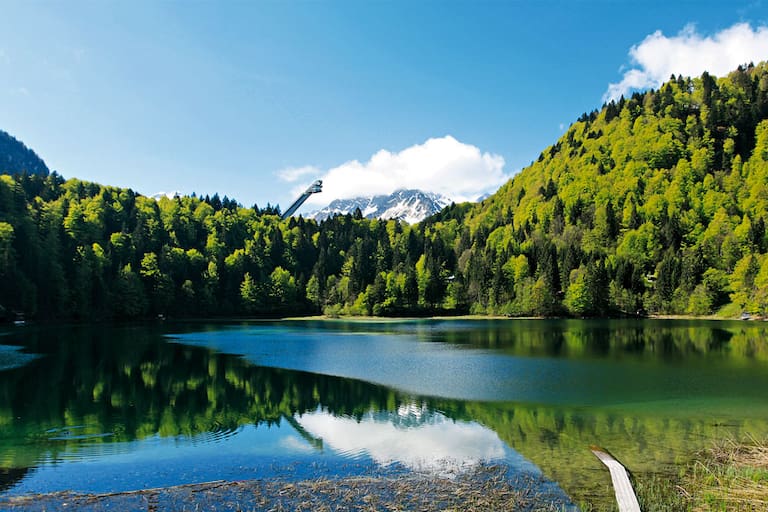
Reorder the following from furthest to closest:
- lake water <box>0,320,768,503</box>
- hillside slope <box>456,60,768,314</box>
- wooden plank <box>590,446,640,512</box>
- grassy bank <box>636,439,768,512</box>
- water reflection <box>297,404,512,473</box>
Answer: hillside slope <box>456,60,768,314</box>
water reflection <box>297,404,512,473</box>
lake water <box>0,320,768,503</box>
wooden plank <box>590,446,640,512</box>
grassy bank <box>636,439,768,512</box>

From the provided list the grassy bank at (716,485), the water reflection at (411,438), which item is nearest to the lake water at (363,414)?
the water reflection at (411,438)

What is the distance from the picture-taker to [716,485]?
1562 centimetres

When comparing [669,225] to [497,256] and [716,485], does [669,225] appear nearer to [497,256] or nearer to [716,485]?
[497,256]

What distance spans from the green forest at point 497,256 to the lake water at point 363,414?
86.2m

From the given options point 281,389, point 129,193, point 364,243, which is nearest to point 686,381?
point 281,389

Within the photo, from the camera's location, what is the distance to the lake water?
19031 millimetres

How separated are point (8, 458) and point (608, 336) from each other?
72.9 metres

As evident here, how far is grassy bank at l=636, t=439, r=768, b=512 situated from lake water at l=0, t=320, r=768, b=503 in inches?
37.7

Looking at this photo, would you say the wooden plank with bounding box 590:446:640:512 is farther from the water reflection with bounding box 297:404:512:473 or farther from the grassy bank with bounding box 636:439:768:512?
the water reflection with bounding box 297:404:512:473

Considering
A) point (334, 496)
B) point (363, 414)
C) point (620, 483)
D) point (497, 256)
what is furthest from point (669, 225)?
point (334, 496)

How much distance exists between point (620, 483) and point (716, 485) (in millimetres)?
2716

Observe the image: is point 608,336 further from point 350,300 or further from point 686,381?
point 350,300

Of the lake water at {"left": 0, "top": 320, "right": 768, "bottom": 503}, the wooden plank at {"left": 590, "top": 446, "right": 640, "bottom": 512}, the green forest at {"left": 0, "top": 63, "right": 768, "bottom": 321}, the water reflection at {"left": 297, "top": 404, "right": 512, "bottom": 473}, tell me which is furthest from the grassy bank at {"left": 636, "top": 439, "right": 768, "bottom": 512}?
the green forest at {"left": 0, "top": 63, "right": 768, "bottom": 321}

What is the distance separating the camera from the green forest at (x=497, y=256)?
131 meters
